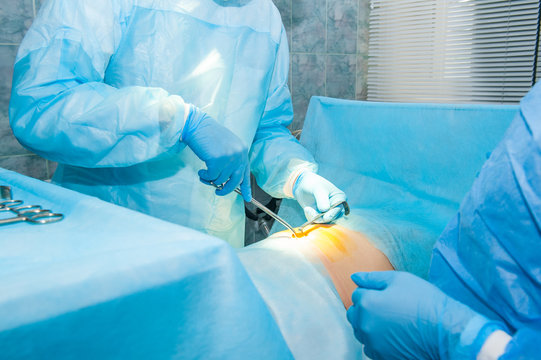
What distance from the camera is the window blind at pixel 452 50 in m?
2.47

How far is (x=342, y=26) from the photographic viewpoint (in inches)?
114

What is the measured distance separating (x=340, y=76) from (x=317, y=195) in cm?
194

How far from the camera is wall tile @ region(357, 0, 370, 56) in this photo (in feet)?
9.87

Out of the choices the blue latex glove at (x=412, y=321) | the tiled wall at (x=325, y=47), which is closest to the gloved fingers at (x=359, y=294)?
the blue latex glove at (x=412, y=321)

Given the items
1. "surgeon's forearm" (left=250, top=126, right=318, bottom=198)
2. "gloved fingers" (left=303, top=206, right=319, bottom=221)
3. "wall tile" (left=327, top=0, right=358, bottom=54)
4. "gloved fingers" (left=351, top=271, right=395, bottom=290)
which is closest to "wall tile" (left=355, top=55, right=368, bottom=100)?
"wall tile" (left=327, top=0, right=358, bottom=54)

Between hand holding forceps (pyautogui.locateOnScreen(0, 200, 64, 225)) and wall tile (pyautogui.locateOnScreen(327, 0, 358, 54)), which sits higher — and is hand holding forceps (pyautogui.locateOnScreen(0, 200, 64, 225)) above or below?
below

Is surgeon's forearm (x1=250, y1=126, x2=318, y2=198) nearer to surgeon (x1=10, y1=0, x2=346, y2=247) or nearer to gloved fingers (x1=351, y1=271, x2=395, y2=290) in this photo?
surgeon (x1=10, y1=0, x2=346, y2=247)

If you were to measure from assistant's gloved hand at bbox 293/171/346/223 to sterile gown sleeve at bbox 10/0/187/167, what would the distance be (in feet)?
1.38

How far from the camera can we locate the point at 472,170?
108cm

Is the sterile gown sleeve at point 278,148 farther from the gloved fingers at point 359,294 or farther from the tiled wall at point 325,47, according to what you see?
the tiled wall at point 325,47

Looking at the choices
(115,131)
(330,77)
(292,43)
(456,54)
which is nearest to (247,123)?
(115,131)

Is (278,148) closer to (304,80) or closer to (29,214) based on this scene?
(29,214)

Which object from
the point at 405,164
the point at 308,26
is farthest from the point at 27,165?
the point at 308,26

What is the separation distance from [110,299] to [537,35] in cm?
Result: 273
